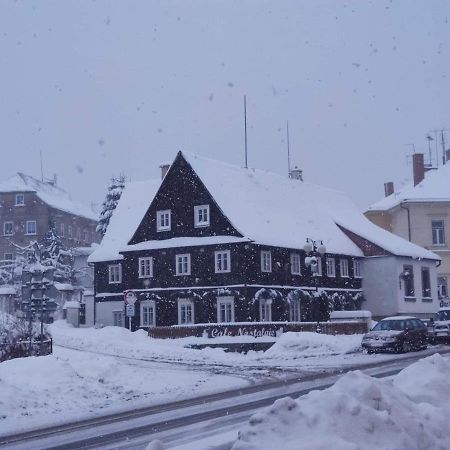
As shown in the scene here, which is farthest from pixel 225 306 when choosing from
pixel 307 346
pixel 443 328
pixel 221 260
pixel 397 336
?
Result: pixel 397 336

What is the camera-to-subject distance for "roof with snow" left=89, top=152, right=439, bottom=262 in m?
46.5

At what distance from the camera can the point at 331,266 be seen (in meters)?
50.4

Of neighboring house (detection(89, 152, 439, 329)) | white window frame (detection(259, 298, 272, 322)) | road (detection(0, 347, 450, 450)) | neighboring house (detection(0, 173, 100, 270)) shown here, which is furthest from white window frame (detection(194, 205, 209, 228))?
neighboring house (detection(0, 173, 100, 270))

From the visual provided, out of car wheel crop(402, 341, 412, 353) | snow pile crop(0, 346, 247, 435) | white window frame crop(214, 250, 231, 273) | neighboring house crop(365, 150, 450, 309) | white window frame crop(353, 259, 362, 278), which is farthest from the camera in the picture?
neighboring house crop(365, 150, 450, 309)

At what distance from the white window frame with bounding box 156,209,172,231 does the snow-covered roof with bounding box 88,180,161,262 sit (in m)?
3.12

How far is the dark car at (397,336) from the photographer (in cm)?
3069

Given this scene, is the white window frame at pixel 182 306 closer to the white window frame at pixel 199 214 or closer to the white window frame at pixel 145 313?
the white window frame at pixel 145 313

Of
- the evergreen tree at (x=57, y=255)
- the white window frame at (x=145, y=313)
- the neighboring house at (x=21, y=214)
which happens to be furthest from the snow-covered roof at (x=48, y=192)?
the white window frame at (x=145, y=313)

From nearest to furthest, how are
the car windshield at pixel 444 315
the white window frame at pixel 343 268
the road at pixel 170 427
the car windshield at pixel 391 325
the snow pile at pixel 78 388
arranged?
the road at pixel 170 427 < the snow pile at pixel 78 388 < the car windshield at pixel 391 325 < the car windshield at pixel 444 315 < the white window frame at pixel 343 268

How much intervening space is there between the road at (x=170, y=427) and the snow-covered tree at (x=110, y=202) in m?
57.7

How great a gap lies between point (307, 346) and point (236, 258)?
12955mm

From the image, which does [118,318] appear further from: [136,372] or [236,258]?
[136,372]

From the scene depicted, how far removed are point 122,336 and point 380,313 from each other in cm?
2004

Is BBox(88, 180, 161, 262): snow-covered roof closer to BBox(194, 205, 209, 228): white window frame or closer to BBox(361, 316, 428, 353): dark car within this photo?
BBox(194, 205, 209, 228): white window frame
